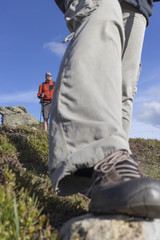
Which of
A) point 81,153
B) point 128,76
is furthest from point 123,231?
point 128,76

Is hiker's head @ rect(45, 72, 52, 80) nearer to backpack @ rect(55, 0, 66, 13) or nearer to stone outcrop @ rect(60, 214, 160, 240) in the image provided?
backpack @ rect(55, 0, 66, 13)

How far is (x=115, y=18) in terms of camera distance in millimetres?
2039

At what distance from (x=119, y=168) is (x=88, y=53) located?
90 centimetres

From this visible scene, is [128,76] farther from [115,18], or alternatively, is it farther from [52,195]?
[52,195]

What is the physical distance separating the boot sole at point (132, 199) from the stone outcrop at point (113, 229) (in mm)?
44

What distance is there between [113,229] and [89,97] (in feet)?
2.91

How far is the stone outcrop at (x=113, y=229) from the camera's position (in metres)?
1.36

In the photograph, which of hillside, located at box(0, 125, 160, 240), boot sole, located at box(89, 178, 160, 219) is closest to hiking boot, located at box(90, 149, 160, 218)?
boot sole, located at box(89, 178, 160, 219)

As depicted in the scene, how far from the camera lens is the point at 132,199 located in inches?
53.7

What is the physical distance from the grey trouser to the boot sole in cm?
27

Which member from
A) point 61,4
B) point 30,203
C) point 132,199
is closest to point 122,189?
point 132,199

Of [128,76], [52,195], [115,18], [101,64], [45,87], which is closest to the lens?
[101,64]

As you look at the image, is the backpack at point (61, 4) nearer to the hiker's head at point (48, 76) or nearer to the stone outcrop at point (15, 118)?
the hiker's head at point (48, 76)

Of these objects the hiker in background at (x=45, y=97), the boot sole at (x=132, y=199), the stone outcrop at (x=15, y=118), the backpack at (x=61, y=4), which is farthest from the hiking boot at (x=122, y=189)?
the stone outcrop at (x=15, y=118)
